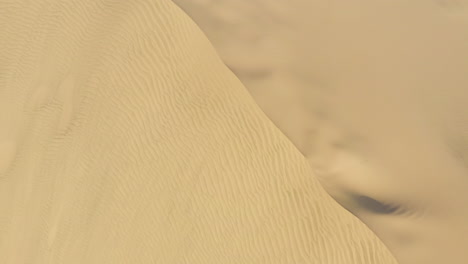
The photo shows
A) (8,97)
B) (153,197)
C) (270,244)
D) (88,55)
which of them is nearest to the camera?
(270,244)

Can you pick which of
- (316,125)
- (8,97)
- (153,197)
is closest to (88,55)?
(8,97)

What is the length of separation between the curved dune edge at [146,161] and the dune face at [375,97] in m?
0.20

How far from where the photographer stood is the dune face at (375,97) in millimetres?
3352

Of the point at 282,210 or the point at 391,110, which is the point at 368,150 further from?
the point at 282,210

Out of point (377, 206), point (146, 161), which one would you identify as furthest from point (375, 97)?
point (146, 161)

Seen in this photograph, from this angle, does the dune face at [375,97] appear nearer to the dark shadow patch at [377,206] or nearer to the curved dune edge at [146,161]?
the dark shadow patch at [377,206]

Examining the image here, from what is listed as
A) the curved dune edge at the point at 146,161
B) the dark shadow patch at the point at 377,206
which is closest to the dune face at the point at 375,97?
the dark shadow patch at the point at 377,206

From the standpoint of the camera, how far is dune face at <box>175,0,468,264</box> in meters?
3.35

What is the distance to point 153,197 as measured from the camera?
13.9ft

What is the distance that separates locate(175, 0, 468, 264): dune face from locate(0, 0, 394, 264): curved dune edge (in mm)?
196

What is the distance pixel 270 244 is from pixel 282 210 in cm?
22

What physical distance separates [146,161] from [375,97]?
1.68m

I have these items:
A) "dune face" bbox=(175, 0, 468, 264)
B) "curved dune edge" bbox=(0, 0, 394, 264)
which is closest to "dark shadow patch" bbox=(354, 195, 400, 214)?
"dune face" bbox=(175, 0, 468, 264)

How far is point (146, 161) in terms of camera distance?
440cm
